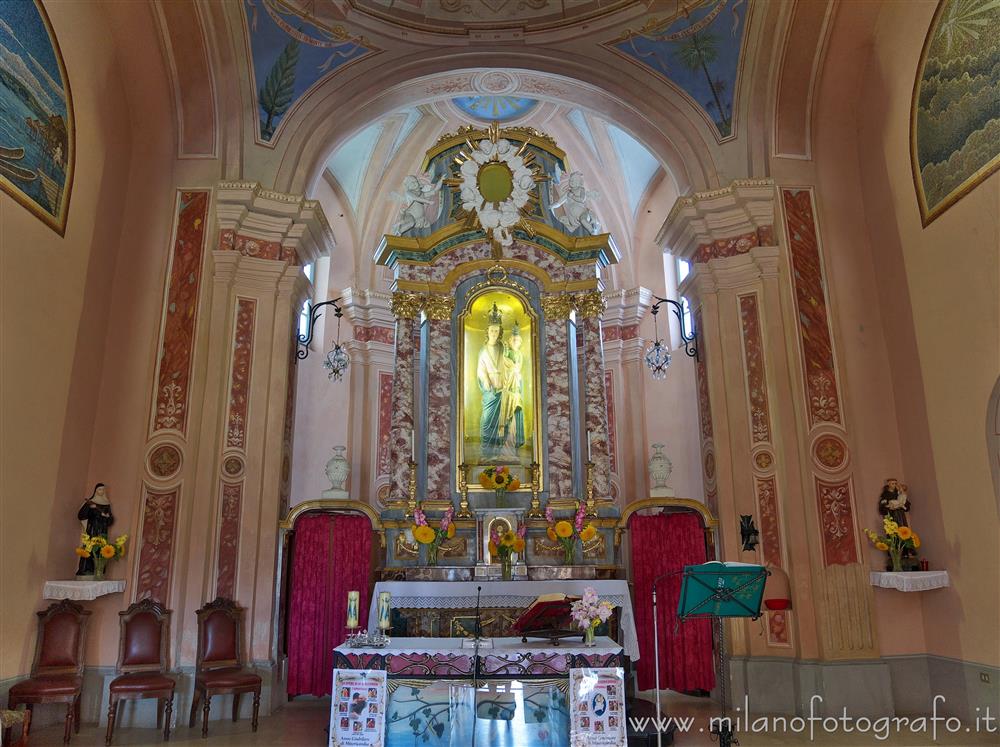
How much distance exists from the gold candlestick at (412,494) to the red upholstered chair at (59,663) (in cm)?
375

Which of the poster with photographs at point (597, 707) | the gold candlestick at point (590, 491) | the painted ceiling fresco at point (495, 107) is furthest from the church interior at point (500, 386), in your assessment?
the painted ceiling fresco at point (495, 107)

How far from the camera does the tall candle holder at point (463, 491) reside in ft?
32.5

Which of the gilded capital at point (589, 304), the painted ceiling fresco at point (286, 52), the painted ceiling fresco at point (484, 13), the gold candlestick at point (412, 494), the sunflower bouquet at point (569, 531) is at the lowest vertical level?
the sunflower bouquet at point (569, 531)

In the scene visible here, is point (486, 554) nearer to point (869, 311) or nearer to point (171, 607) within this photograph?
point (171, 607)

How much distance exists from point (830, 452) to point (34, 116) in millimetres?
8715

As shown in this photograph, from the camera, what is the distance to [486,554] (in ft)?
31.3

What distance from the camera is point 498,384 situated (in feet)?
35.3

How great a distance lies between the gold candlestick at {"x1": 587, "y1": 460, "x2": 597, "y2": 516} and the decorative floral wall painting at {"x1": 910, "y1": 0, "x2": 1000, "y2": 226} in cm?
482

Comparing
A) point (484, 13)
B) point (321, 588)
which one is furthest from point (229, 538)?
point (484, 13)

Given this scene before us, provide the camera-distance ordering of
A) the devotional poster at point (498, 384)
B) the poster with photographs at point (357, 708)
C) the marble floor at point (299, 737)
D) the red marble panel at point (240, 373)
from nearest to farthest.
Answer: the poster with photographs at point (357, 708), the marble floor at point (299, 737), the red marble panel at point (240, 373), the devotional poster at point (498, 384)

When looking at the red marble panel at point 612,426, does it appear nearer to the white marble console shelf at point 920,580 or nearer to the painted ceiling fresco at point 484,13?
the painted ceiling fresco at point 484,13

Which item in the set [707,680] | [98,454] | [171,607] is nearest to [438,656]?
[171,607]

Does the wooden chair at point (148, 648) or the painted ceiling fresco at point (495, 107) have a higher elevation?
the painted ceiling fresco at point (495, 107)

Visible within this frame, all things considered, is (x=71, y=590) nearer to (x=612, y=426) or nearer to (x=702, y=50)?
(x=702, y=50)
